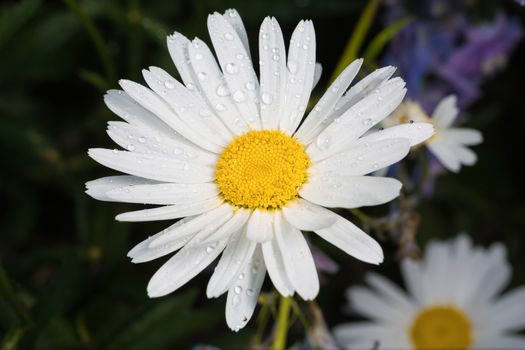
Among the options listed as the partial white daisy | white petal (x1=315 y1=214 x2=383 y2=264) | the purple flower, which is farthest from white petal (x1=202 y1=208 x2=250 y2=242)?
the purple flower

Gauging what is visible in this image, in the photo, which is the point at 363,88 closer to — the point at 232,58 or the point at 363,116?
the point at 363,116

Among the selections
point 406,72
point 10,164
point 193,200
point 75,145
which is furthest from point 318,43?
point 193,200

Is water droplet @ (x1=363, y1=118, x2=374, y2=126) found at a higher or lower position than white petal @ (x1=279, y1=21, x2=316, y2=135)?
lower

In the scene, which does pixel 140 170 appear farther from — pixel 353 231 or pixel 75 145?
pixel 75 145

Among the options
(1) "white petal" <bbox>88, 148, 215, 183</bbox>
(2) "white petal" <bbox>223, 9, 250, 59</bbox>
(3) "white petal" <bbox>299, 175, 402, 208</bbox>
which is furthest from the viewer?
(2) "white petal" <bbox>223, 9, 250, 59</bbox>

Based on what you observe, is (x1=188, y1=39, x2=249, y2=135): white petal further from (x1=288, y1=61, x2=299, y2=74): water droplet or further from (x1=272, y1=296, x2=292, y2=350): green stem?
(x1=272, y1=296, x2=292, y2=350): green stem

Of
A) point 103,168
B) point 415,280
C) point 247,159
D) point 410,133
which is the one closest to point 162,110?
point 247,159
